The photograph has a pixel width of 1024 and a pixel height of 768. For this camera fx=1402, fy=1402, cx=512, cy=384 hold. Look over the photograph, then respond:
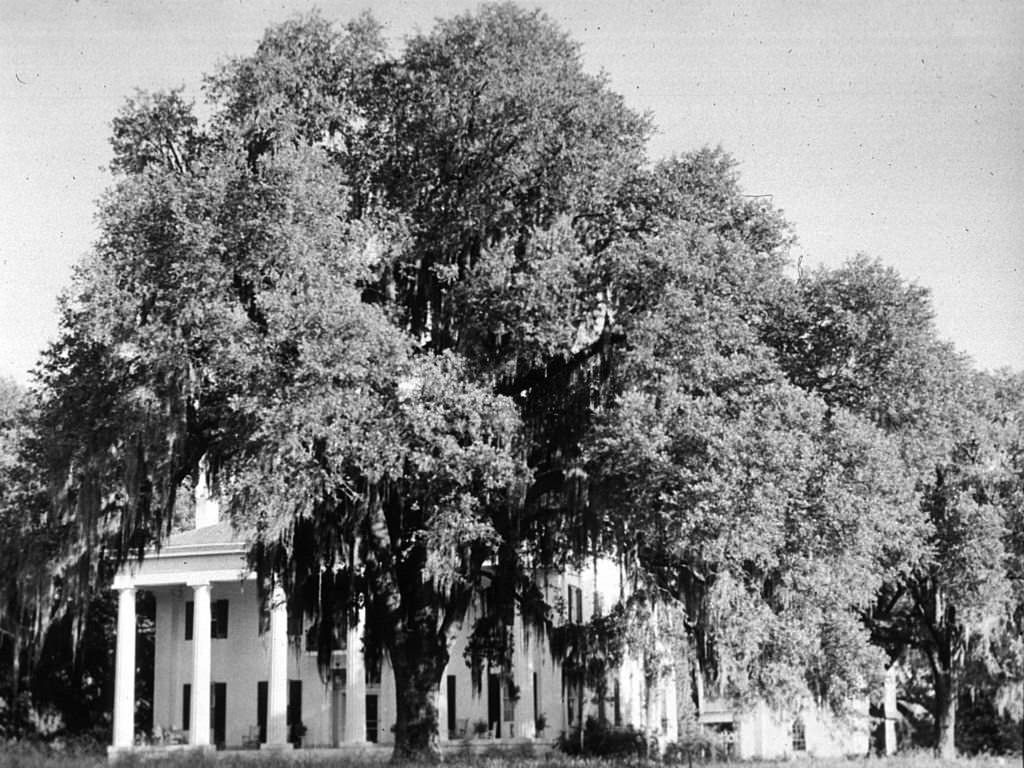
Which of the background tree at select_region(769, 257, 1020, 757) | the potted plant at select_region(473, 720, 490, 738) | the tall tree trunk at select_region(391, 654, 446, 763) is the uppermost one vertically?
the background tree at select_region(769, 257, 1020, 757)

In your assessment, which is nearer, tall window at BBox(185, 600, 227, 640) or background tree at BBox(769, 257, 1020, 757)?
background tree at BBox(769, 257, 1020, 757)

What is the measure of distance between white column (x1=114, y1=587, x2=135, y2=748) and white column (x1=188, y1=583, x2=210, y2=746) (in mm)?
2181

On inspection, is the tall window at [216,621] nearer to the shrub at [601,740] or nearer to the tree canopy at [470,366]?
the shrub at [601,740]

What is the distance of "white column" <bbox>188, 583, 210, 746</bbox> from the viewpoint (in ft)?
161

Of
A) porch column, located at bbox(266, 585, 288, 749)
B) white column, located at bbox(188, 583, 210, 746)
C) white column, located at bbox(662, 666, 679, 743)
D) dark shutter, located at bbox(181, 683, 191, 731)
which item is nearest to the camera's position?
white column, located at bbox(662, 666, 679, 743)

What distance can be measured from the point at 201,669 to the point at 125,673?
9.86 feet

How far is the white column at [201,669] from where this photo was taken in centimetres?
4900

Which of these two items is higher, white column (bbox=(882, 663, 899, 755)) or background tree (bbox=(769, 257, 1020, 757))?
background tree (bbox=(769, 257, 1020, 757))

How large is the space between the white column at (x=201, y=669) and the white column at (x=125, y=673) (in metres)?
2.18

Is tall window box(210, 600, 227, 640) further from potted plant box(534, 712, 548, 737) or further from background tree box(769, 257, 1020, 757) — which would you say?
background tree box(769, 257, 1020, 757)

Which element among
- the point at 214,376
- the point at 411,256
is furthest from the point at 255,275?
the point at 411,256

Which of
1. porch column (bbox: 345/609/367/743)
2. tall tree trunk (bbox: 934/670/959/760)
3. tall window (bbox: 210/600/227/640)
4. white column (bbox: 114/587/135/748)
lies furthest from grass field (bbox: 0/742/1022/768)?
tall window (bbox: 210/600/227/640)

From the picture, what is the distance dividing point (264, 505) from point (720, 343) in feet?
29.0

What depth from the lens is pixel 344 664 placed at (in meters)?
52.5
